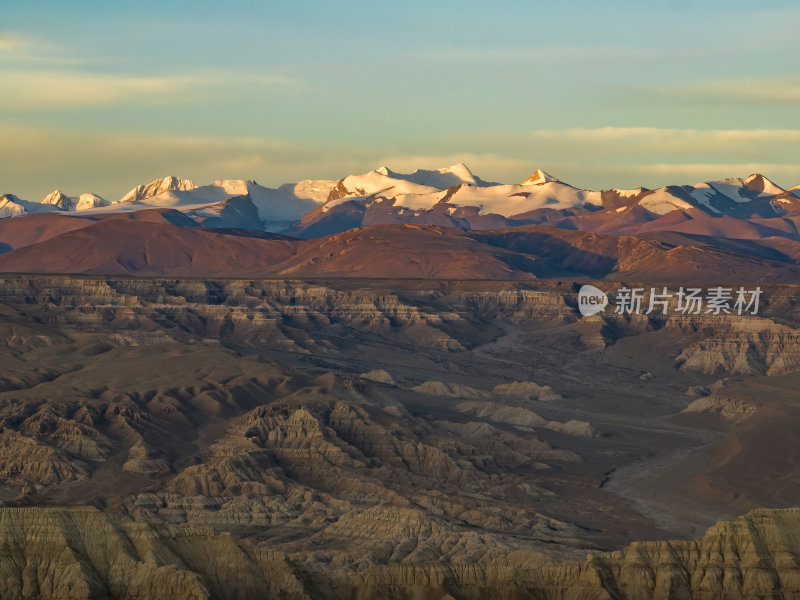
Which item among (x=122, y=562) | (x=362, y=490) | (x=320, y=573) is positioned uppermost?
(x=122, y=562)

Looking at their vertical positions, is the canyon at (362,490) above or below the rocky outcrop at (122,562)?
below

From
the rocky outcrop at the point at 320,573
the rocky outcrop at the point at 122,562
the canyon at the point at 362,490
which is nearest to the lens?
the rocky outcrop at the point at 122,562

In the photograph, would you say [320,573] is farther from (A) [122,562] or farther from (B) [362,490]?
(B) [362,490]

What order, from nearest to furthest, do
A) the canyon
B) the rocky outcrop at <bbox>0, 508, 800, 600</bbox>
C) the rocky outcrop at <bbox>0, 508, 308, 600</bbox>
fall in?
the rocky outcrop at <bbox>0, 508, 308, 600</bbox>, the rocky outcrop at <bbox>0, 508, 800, 600</bbox>, the canyon

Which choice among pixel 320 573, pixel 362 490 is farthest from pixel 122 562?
pixel 362 490

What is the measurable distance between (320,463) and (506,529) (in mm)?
30468

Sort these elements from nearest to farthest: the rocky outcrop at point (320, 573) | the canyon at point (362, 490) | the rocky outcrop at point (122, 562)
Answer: the rocky outcrop at point (122, 562) < the rocky outcrop at point (320, 573) < the canyon at point (362, 490)

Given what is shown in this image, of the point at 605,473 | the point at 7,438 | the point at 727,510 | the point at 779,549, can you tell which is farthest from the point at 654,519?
the point at 7,438

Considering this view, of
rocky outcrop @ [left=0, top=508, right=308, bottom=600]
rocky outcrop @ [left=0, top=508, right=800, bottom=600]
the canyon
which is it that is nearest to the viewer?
rocky outcrop @ [left=0, top=508, right=308, bottom=600]

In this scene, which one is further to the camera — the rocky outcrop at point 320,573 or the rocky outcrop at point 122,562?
the rocky outcrop at point 320,573

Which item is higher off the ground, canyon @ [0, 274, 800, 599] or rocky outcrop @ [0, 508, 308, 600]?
rocky outcrop @ [0, 508, 308, 600]

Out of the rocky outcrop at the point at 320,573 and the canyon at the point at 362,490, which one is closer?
the rocky outcrop at the point at 320,573

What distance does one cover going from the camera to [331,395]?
169125 mm

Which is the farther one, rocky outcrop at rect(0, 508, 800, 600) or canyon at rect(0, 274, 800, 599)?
canyon at rect(0, 274, 800, 599)
